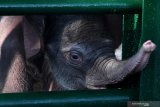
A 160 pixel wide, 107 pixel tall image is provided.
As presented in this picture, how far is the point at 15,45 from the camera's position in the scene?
1.92 meters

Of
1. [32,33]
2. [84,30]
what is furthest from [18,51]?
[84,30]

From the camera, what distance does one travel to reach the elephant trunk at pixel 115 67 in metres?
1.23

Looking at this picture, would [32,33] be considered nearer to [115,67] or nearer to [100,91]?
[115,67]

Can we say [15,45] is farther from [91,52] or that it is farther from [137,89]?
[137,89]

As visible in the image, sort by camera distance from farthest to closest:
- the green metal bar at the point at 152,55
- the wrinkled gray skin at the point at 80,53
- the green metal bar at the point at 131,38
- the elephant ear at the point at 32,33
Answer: the elephant ear at the point at 32,33 < the wrinkled gray skin at the point at 80,53 < the green metal bar at the point at 131,38 < the green metal bar at the point at 152,55

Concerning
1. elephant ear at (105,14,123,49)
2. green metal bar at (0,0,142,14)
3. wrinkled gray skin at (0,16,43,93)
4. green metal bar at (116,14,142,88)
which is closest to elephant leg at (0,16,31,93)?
wrinkled gray skin at (0,16,43,93)

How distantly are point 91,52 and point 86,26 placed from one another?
0.36 feet

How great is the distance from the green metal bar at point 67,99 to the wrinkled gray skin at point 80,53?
271 mm

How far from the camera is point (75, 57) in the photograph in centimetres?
199

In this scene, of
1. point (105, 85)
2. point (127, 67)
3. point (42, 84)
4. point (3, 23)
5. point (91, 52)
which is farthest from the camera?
point (42, 84)

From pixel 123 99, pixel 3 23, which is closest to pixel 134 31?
pixel 123 99

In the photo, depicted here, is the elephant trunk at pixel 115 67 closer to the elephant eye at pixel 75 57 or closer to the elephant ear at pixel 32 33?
the elephant eye at pixel 75 57

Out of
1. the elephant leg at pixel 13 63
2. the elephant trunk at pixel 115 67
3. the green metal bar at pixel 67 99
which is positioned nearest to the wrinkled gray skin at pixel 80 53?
the elephant trunk at pixel 115 67

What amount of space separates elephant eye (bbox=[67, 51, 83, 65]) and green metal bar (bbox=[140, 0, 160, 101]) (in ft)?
2.37
